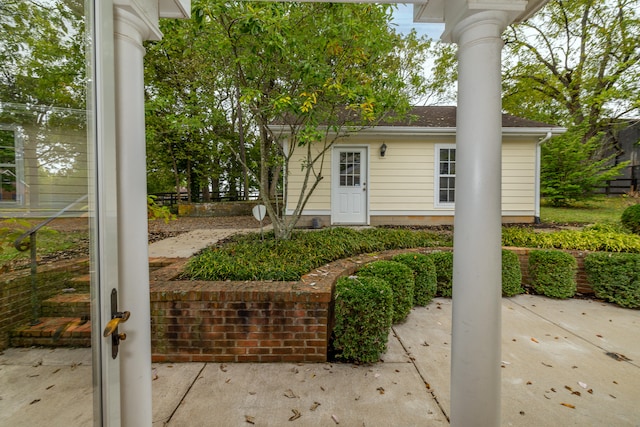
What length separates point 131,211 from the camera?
4.50ft

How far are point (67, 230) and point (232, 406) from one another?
1789mm

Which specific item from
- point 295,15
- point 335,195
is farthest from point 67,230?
point 335,195

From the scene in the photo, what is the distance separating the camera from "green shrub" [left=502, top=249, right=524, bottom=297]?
168 inches

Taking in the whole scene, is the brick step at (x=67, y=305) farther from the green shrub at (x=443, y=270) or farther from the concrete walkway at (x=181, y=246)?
the green shrub at (x=443, y=270)

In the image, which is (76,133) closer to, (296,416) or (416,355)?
(296,416)

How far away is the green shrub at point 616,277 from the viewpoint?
3.91m

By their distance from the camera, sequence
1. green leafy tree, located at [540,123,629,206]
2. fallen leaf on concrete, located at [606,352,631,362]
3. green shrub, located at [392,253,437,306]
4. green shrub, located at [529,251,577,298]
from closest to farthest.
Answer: fallen leaf on concrete, located at [606,352,631,362] < green shrub, located at [392,253,437,306] < green shrub, located at [529,251,577,298] < green leafy tree, located at [540,123,629,206]

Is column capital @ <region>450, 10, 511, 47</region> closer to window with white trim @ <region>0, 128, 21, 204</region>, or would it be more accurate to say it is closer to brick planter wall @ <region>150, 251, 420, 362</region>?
window with white trim @ <region>0, 128, 21, 204</region>

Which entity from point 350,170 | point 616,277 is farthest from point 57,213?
point 350,170

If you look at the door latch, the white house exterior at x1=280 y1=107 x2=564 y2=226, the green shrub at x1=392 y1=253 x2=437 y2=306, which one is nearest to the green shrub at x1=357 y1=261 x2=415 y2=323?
the green shrub at x1=392 y1=253 x2=437 y2=306

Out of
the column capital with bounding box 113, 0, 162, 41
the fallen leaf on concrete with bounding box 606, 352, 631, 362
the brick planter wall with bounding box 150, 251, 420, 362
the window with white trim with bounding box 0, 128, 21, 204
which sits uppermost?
the column capital with bounding box 113, 0, 162, 41

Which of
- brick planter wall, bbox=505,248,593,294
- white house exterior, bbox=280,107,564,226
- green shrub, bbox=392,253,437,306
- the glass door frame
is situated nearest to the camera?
the glass door frame

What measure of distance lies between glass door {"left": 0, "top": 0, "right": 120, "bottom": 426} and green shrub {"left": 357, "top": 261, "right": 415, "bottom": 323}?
2531 millimetres

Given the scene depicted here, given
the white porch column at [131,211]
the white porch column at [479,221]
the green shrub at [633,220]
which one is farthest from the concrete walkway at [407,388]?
the green shrub at [633,220]
